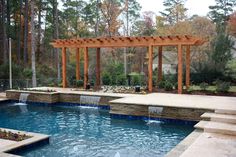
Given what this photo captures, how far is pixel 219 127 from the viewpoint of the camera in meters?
7.31

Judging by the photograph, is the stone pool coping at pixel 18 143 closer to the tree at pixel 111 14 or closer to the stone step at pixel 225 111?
the stone step at pixel 225 111

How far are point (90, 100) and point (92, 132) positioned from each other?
14.4ft

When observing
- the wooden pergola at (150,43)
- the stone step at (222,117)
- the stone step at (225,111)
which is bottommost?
the stone step at (222,117)

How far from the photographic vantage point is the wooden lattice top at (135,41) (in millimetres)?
13405

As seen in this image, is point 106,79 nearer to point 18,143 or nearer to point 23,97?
point 23,97

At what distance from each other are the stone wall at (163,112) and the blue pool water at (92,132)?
30 cm

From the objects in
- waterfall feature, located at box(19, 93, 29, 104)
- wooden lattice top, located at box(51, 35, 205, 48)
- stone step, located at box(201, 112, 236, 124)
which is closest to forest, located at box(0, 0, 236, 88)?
wooden lattice top, located at box(51, 35, 205, 48)

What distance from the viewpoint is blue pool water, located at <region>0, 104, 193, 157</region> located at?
23.0ft

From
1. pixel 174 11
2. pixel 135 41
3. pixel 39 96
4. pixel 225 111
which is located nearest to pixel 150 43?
pixel 135 41

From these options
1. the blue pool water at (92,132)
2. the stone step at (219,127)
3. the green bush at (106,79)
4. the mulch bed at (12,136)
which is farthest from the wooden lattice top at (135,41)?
the mulch bed at (12,136)

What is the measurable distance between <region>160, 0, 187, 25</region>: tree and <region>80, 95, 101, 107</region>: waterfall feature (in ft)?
62.4

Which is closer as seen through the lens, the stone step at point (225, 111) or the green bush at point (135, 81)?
the stone step at point (225, 111)

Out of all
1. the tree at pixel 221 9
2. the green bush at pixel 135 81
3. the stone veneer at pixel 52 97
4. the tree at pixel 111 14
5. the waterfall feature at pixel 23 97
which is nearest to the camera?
the stone veneer at pixel 52 97

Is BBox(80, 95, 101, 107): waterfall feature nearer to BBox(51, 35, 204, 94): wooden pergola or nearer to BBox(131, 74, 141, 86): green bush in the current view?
BBox(51, 35, 204, 94): wooden pergola
